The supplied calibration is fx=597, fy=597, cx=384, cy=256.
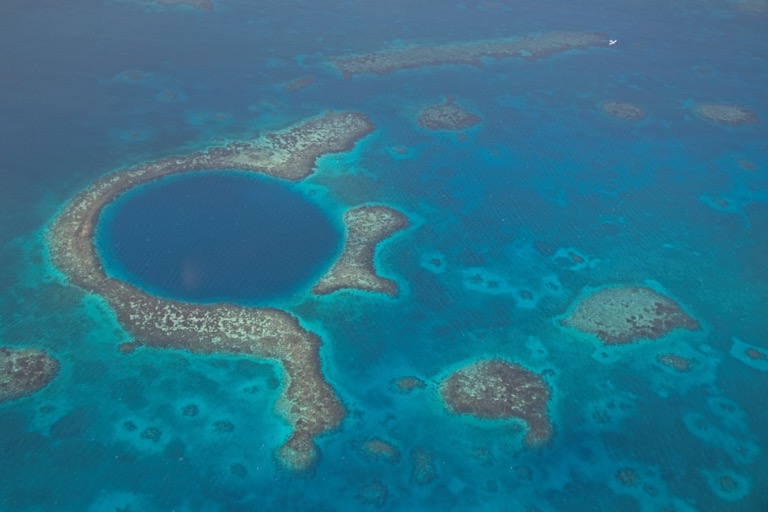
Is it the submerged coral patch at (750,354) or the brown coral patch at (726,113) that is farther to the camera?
the brown coral patch at (726,113)

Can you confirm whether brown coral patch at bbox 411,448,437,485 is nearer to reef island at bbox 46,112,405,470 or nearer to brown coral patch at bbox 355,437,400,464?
brown coral patch at bbox 355,437,400,464

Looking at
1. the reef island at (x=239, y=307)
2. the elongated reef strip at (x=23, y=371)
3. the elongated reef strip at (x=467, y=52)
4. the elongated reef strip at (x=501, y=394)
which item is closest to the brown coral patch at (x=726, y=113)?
the elongated reef strip at (x=467, y=52)

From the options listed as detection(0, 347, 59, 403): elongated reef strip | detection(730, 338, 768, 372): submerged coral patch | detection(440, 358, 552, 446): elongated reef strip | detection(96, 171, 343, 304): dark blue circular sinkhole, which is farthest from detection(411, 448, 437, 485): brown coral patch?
detection(730, 338, 768, 372): submerged coral patch

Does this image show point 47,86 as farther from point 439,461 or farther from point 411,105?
point 439,461

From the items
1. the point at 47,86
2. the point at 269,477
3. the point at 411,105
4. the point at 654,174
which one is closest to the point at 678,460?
the point at 269,477

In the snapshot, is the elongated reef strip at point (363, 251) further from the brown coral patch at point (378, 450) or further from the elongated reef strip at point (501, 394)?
the brown coral patch at point (378, 450)
